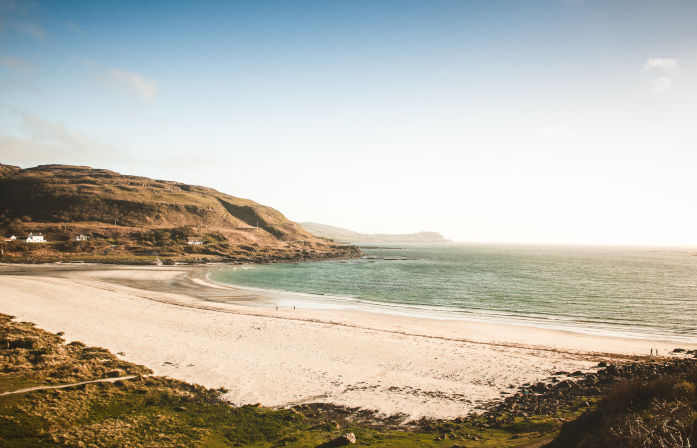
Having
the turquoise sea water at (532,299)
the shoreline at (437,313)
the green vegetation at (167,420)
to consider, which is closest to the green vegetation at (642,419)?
the green vegetation at (167,420)

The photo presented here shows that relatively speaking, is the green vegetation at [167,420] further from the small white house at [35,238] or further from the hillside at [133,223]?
the small white house at [35,238]

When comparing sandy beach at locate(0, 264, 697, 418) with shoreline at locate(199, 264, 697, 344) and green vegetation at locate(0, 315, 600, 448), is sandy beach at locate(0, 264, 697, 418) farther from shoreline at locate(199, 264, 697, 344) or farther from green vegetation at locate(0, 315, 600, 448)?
shoreline at locate(199, 264, 697, 344)

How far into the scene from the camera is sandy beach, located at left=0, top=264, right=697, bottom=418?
1562 centimetres

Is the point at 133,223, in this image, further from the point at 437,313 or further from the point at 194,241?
the point at 437,313

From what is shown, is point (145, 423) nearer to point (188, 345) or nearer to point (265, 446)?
point (265, 446)

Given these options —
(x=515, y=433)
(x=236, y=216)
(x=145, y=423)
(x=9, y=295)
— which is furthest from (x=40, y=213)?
(x=515, y=433)

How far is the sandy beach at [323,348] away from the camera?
1562 centimetres

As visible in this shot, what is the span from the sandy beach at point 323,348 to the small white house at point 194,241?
75.5 meters

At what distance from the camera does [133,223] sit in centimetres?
12131

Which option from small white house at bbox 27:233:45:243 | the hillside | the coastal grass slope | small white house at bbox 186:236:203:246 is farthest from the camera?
small white house at bbox 186:236:203:246

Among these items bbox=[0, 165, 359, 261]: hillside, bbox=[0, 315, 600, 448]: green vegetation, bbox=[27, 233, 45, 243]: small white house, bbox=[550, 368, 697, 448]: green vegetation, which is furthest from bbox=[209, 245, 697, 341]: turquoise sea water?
bbox=[27, 233, 45, 243]: small white house

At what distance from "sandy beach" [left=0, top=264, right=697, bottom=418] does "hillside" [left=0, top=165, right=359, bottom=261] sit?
65.8m

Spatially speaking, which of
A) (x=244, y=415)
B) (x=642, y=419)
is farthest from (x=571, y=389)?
(x=244, y=415)

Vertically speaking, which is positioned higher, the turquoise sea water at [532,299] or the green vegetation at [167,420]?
the green vegetation at [167,420]
